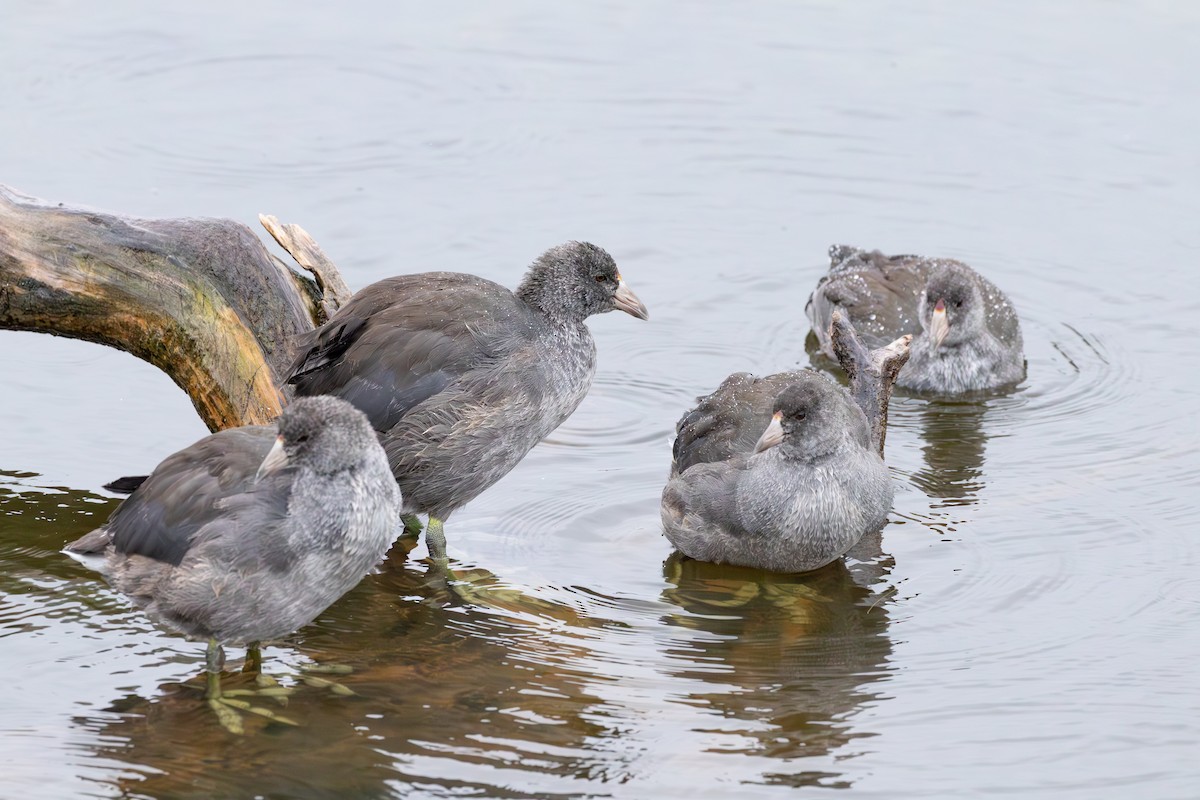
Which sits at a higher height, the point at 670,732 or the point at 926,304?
the point at 926,304

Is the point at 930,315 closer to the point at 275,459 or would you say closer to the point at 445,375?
the point at 445,375

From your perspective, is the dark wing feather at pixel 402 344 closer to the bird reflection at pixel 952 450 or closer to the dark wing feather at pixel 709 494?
the dark wing feather at pixel 709 494

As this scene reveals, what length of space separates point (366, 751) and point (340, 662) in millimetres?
832

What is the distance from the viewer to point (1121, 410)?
10.9 meters

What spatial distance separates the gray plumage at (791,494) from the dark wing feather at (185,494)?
8.15 feet

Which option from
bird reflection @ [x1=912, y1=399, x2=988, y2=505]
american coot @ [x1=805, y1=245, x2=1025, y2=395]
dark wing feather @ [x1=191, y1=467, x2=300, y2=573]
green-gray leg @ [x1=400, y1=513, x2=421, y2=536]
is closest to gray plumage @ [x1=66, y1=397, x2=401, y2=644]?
dark wing feather @ [x1=191, y1=467, x2=300, y2=573]

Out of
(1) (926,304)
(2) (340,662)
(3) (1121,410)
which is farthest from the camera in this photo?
(1) (926,304)

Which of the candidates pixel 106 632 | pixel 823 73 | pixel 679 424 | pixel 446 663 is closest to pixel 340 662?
pixel 446 663

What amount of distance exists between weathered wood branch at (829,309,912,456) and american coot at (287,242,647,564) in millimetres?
1839

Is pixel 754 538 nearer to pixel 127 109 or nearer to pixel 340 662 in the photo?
pixel 340 662

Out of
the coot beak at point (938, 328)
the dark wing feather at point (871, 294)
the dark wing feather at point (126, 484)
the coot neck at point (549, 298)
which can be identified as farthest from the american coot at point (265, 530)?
the dark wing feather at point (871, 294)

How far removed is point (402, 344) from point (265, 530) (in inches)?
64.5

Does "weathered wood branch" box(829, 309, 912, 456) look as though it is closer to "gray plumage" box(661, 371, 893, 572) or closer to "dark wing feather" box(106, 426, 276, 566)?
"gray plumage" box(661, 371, 893, 572)

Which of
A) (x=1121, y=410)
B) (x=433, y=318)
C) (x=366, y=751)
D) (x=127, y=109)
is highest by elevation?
(x=127, y=109)
